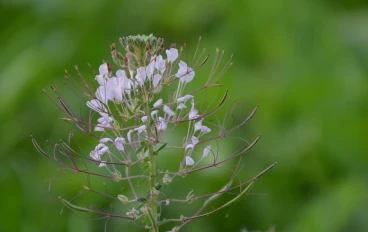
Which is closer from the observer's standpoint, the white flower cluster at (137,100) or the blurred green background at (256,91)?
the white flower cluster at (137,100)

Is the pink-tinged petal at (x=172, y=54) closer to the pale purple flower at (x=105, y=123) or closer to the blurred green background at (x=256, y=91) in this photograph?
the pale purple flower at (x=105, y=123)

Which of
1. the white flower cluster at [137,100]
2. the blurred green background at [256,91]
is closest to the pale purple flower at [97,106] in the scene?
the white flower cluster at [137,100]

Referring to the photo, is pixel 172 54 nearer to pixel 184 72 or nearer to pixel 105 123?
pixel 184 72

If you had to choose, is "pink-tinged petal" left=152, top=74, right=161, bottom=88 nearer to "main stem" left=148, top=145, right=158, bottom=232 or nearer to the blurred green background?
"main stem" left=148, top=145, right=158, bottom=232

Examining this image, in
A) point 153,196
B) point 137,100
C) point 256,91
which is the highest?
point 137,100

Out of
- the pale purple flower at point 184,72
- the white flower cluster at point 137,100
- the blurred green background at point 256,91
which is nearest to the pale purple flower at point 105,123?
the white flower cluster at point 137,100

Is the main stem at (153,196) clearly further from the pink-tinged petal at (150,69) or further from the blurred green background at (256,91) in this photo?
the blurred green background at (256,91)

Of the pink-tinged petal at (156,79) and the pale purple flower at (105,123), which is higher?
the pink-tinged petal at (156,79)

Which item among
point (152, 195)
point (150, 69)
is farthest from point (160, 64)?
point (152, 195)

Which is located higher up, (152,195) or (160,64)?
(160,64)

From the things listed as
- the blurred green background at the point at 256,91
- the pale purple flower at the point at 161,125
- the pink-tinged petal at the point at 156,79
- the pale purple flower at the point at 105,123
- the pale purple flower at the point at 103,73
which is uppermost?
the pale purple flower at the point at 103,73
